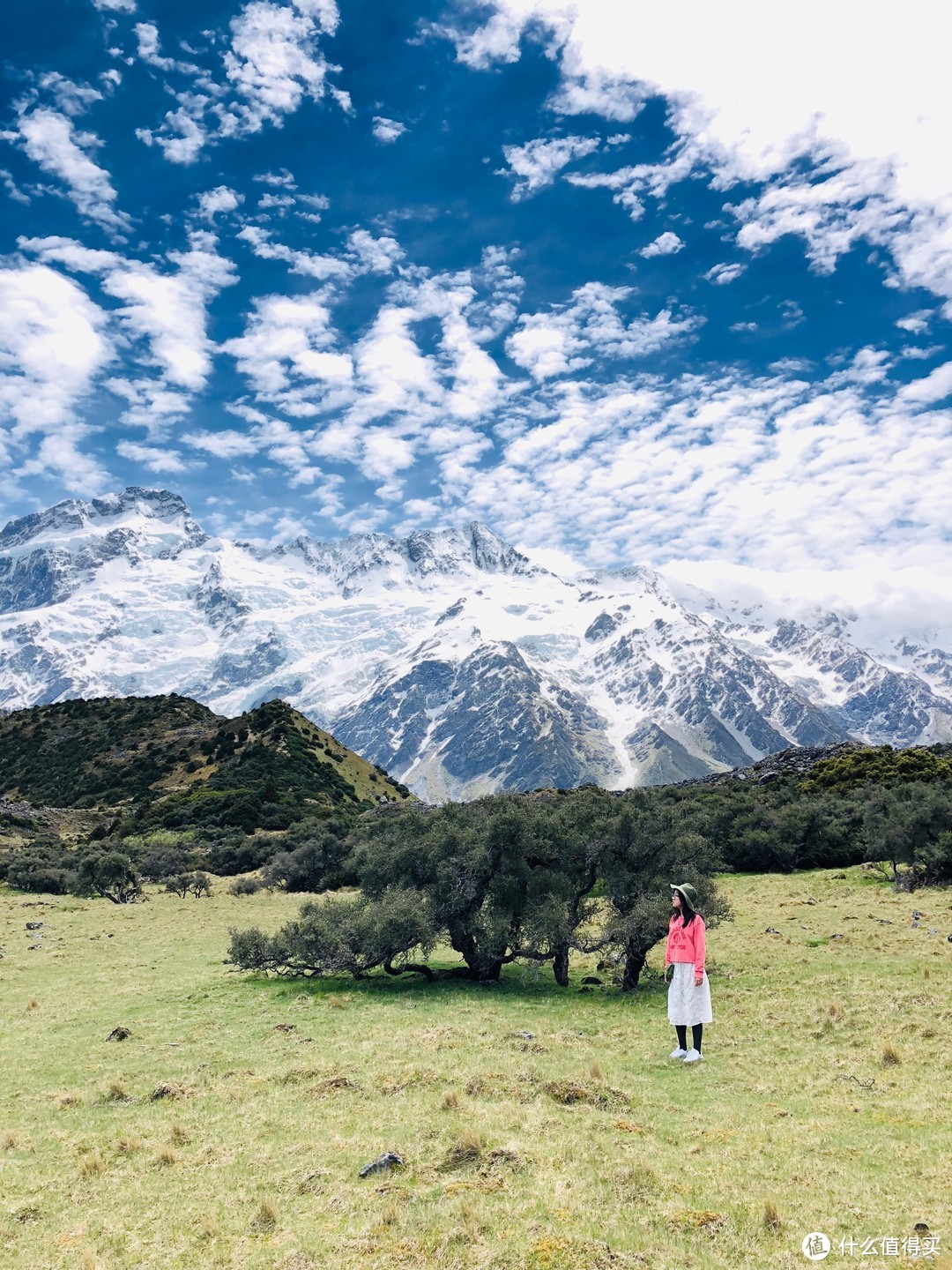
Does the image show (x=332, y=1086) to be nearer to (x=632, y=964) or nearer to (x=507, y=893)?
(x=507, y=893)

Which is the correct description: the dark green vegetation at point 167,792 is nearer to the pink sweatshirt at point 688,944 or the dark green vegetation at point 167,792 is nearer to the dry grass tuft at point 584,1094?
the pink sweatshirt at point 688,944

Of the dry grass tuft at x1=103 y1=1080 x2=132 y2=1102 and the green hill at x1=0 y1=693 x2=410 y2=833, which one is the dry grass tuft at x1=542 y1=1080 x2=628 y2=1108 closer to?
the dry grass tuft at x1=103 y1=1080 x2=132 y2=1102

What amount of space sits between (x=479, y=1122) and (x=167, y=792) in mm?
125631

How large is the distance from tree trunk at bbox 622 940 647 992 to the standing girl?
26.2 ft

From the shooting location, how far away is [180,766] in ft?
457

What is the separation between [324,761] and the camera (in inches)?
5969

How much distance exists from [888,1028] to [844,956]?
32.2ft

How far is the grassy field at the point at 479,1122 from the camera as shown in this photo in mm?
9953

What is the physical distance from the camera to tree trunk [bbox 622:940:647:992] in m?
26.4

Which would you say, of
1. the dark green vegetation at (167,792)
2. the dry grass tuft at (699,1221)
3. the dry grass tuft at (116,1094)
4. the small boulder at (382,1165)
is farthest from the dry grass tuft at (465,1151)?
the dark green vegetation at (167,792)

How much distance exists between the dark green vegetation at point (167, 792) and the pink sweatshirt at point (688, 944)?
5385 cm

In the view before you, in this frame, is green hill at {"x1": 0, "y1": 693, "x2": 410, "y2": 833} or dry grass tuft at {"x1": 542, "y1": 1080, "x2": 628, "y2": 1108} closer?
dry grass tuft at {"x1": 542, "y1": 1080, "x2": 628, "y2": 1108}

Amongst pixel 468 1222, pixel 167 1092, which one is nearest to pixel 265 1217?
pixel 468 1222

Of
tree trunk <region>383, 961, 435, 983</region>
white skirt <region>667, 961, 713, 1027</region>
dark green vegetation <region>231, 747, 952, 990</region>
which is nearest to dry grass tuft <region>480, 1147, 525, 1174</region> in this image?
white skirt <region>667, 961, 713, 1027</region>
